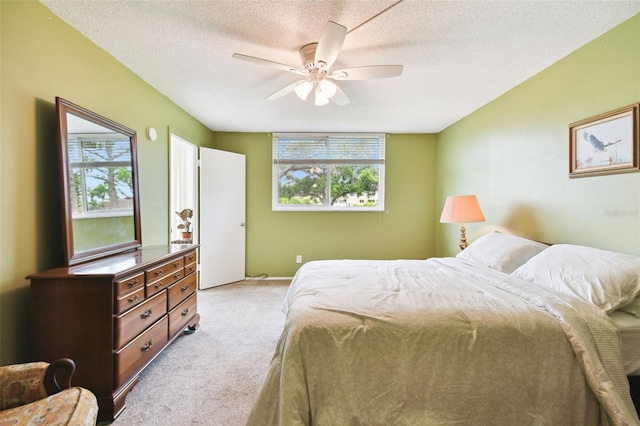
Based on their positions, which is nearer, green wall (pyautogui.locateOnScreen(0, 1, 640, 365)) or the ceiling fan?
green wall (pyautogui.locateOnScreen(0, 1, 640, 365))

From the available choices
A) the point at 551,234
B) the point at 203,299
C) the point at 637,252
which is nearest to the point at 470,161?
the point at 551,234

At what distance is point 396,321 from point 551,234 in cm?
190

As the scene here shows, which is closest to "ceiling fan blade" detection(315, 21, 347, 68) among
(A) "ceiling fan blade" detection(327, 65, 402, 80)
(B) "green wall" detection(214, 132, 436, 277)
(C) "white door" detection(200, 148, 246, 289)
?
(A) "ceiling fan blade" detection(327, 65, 402, 80)

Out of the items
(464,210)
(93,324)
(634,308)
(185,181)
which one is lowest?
(93,324)

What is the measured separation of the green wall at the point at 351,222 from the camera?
4340 millimetres

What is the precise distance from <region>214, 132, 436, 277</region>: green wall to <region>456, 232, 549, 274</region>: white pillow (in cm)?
182

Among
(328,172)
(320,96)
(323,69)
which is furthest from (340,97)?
(328,172)

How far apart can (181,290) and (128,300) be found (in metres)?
0.73

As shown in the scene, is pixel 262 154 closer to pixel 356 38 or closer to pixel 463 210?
pixel 356 38

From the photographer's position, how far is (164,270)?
2.07m

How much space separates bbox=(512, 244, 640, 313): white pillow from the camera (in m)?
1.39

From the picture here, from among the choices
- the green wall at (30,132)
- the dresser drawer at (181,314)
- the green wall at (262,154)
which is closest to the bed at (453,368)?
the green wall at (262,154)

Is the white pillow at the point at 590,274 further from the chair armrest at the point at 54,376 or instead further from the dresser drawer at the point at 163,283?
the dresser drawer at the point at 163,283

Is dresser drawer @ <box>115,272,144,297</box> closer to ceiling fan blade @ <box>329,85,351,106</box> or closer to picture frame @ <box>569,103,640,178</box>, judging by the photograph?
ceiling fan blade @ <box>329,85,351,106</box>
